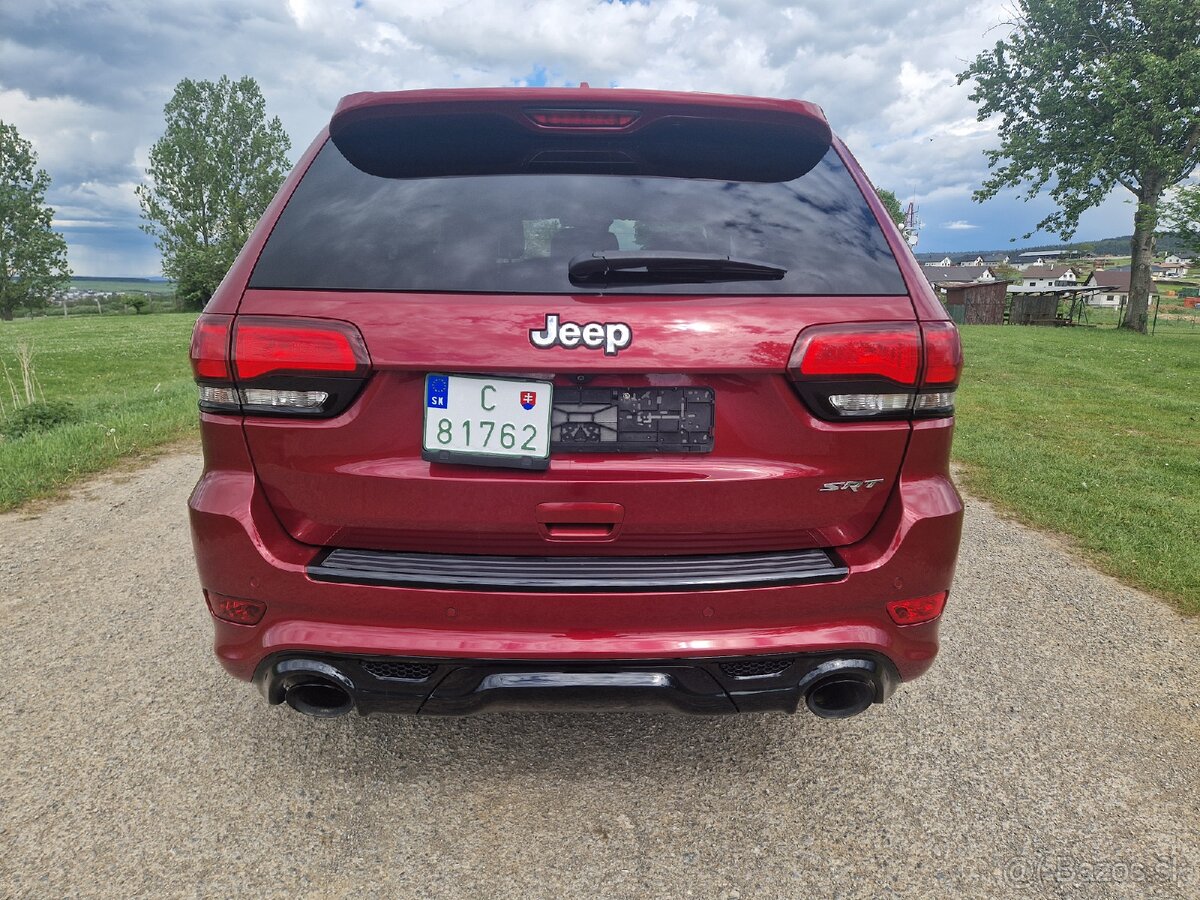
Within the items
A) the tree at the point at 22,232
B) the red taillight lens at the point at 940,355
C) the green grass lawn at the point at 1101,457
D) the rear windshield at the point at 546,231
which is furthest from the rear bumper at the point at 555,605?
the tree at the point at 22,232

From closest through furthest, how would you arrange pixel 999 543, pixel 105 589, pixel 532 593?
pixel 532 593 < pixel 105 589 < pixel 999 543

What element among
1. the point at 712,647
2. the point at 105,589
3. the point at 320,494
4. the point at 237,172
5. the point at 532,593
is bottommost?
the point at 105,589

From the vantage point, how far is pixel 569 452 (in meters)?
1.75

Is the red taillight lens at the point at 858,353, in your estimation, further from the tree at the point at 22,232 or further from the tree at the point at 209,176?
the tree at the point at 22,232

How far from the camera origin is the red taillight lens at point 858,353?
1743 mm

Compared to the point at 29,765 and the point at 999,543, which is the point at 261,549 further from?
the point at 999,543

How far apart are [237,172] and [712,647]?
6301cm

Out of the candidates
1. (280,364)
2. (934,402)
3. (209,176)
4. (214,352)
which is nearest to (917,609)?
(934,402)

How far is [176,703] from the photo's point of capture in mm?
2639

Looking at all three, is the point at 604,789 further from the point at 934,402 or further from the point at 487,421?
the point at 934,402

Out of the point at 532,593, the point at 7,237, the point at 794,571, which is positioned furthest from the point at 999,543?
the point at 7,237

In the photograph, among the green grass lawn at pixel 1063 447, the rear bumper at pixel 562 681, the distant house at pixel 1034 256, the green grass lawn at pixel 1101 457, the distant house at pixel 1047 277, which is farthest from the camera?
the distant house at pixel 1034 256

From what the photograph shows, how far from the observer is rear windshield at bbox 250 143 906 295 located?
1.77 metres

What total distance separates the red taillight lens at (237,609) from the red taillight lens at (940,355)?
5.59 feet
